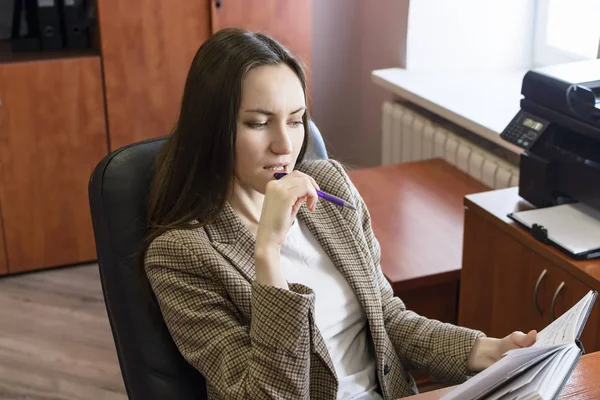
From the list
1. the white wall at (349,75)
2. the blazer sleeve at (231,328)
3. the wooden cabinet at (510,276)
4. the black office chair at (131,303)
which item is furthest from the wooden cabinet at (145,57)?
the blazer sleeve at (231,328)

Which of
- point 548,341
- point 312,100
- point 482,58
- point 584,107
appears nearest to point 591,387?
point 548,341

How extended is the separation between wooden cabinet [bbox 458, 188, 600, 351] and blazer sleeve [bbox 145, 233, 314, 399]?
67 cm

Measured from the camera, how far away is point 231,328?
133 cm

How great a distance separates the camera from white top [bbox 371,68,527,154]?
104 inches

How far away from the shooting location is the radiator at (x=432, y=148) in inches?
104

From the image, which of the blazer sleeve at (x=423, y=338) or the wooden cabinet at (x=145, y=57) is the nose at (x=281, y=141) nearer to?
the blazer sleeve at (x=423, y=338)

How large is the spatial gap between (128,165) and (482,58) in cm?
206

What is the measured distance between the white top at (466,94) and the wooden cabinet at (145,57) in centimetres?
70

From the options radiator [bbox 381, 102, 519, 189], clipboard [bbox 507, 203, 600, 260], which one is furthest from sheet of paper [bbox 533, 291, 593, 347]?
radiator [bbox 381, 102, 519, 189]

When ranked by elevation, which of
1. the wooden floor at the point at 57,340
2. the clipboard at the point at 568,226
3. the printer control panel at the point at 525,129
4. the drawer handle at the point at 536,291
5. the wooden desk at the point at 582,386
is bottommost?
the wooden floor at the point at 57,340

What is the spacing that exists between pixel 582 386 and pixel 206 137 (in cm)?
68

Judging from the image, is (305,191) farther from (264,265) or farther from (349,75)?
(349,75)

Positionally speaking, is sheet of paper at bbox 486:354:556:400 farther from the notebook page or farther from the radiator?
the radiator

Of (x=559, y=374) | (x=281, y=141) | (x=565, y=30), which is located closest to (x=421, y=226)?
(x=565, y=30)
